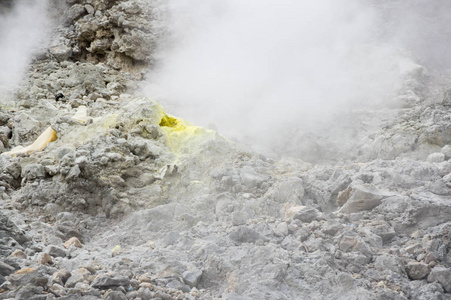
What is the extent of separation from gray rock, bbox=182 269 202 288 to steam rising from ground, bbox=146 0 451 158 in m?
3.47

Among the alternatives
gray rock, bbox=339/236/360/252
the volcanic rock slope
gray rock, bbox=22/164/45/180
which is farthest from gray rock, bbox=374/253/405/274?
gray rock, bbox=22/164/45/180

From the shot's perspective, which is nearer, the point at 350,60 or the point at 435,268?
the point at 435,268

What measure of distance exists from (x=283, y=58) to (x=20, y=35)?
5.23 metres

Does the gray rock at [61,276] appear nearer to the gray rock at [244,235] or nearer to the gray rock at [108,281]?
the gray rock at [108,281]

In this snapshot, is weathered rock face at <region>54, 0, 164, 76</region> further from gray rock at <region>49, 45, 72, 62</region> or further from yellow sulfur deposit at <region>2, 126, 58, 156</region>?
yellow sulfur deposit at <region>2, 126, 58, 156</region>

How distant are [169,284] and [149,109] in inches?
106

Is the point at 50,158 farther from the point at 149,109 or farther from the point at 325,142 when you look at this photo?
the point at 325,142

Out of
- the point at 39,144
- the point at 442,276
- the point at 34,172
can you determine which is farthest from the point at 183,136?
the point at 442,276

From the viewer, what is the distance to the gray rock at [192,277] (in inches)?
85.9

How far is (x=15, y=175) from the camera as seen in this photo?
3826 mm

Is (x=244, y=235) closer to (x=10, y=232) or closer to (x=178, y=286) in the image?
(x=178, y=286)

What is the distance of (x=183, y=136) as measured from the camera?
436cm

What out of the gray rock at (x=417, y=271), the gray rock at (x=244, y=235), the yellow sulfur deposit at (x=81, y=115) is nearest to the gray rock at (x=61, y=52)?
the yellow sulfur deposit at (x=81, y=115)

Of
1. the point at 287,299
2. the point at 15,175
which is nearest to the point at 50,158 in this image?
the point at 15,175
